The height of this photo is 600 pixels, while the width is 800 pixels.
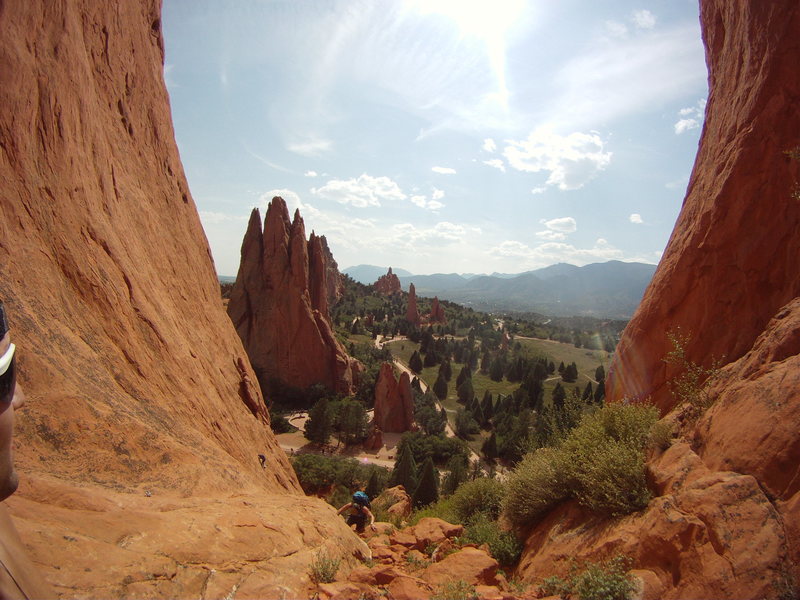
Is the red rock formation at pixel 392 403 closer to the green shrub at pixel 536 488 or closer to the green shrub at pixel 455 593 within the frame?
the green shrub at pixel 536 488

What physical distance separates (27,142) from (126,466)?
220 inches

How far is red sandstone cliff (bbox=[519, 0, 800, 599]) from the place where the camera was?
449 centimetres

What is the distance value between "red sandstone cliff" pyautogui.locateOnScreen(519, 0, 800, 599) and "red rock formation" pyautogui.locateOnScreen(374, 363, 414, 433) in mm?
34649

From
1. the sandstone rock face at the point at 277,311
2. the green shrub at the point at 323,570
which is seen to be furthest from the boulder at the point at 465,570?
the sandstone rock face at the point at 277,311

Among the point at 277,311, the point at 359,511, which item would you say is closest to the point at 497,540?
the point at 359,511

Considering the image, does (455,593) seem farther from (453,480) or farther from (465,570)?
(453,480)

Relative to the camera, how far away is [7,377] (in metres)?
1.94

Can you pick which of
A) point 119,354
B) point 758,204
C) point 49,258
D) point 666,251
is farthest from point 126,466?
point 666,251

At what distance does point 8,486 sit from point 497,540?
836 cm

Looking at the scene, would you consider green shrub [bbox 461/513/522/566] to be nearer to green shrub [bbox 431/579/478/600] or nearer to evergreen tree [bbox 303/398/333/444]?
green shrub [bbox 431/579/478/600]

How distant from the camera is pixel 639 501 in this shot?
596 cm

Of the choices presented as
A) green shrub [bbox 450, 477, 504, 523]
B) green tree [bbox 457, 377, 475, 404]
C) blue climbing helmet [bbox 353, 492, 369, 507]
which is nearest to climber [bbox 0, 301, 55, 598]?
blue climbing helmet [bbox 353, 492, 369, 507]

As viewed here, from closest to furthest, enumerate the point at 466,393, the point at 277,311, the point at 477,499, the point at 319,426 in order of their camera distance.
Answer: the point at 477,499 < the point at 319,426 < the point at 277,311 < the point at 466,393

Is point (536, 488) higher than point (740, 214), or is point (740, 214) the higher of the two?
point (740, 214)
